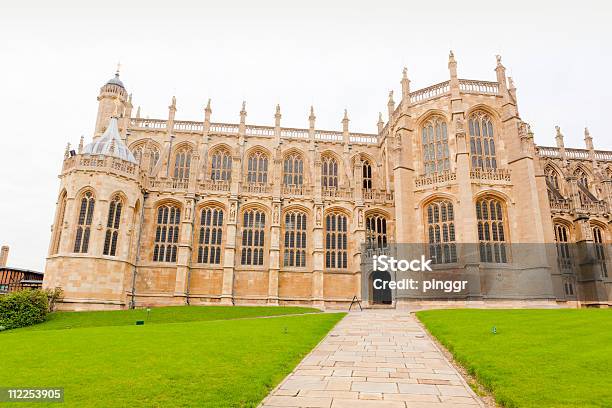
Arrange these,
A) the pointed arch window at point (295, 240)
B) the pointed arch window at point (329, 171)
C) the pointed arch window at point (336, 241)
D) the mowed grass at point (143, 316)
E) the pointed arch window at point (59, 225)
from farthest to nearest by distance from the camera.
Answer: the pointed arch window at point (329, 171), the pointed arch window at point (336, 241), the pointed arch window at point (295, 240), the pointed arch window at point (59, 225), the mowed grass at point (143, 316)

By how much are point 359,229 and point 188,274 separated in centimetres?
1484

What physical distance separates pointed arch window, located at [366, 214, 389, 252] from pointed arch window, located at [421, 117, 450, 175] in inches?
240

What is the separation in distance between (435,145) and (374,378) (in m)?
27.5

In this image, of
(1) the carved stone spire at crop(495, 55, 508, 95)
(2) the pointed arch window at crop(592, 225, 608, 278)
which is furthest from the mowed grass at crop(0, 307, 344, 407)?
(2) the pointed arch window at crop(592, 225, 608, 278)

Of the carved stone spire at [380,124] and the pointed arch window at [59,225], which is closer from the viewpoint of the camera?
the pointed arch window at [59,225]

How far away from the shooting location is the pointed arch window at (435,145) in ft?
106

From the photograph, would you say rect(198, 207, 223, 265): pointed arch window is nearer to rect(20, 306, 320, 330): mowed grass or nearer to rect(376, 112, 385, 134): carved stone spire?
rect(20, 306, 320, 330): mowed grass

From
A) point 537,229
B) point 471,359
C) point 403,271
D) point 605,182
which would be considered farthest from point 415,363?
point 605,182

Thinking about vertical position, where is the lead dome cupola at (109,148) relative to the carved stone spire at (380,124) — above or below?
below

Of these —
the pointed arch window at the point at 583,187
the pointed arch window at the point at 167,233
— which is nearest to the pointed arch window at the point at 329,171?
the pointed arch window at the point at 167,233

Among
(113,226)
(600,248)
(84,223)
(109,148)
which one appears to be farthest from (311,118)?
(600,248)

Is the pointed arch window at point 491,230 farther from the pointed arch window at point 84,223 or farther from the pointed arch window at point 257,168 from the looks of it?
the pointed arch window at point 84,223

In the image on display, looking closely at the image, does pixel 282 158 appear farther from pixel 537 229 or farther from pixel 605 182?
pixel 605 182

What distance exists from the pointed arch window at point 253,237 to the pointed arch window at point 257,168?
4904mm
